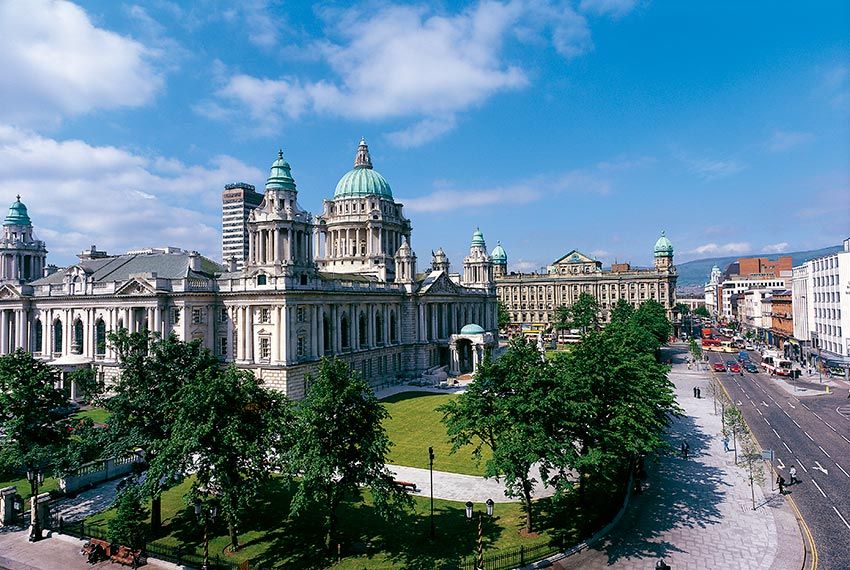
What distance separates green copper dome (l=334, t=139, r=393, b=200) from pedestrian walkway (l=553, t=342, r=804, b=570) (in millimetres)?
69836

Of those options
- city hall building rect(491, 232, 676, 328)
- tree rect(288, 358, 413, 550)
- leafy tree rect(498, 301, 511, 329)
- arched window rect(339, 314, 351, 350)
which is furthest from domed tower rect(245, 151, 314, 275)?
city hall building rect(491, 232, 676, 328)

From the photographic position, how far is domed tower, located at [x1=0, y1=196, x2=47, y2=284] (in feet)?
274

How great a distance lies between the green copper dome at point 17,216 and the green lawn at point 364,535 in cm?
7370

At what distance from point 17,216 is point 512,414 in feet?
303

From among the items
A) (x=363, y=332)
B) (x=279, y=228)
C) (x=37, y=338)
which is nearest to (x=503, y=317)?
(x=363, y=332)

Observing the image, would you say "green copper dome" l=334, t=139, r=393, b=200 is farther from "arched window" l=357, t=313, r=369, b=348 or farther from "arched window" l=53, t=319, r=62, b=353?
"arched window" l=53, t=319, r=62, b=353

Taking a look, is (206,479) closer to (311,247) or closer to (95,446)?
(95,446)

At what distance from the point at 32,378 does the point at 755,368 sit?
10089cm

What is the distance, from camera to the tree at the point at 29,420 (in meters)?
29.5

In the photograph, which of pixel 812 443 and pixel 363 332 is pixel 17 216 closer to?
pixel 363 332

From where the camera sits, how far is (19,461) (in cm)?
2916

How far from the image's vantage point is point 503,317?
157125mm

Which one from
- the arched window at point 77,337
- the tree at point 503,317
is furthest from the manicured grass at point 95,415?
the tree at point 503,317

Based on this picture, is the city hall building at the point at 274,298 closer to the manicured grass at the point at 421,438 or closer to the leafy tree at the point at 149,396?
the manicured grass at the point at 421,438
